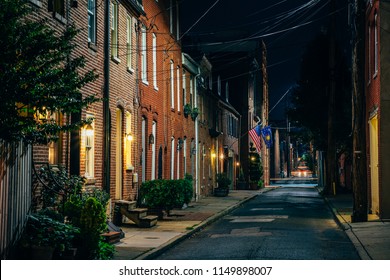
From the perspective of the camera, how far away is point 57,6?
1442 centimetres

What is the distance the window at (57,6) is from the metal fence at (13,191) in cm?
428

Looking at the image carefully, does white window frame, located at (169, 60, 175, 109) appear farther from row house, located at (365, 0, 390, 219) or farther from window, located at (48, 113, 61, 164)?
window, located at (48, 113, 61, 164)

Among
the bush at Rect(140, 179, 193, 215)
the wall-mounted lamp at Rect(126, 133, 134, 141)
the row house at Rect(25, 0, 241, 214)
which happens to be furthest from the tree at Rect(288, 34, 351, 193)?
the wall-mounted lamp at Rect(126, 133, 134, 141)

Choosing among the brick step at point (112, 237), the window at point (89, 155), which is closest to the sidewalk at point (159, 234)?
the brick step at point (112, 237)

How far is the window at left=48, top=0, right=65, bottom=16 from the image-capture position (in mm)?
13812

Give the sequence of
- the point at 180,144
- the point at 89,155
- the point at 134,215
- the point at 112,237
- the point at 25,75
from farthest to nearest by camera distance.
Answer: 1. the point at 180,144
2. the point at 134,215
3. the point at 89,155
4. the point at 112,237
5. the point at 25,75

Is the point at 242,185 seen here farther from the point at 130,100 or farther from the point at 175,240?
the point at 175,240

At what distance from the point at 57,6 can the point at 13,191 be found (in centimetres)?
588

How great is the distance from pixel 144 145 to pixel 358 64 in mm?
8038

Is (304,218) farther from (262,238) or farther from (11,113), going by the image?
(11,113)

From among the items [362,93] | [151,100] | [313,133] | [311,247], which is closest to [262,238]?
[311,247]

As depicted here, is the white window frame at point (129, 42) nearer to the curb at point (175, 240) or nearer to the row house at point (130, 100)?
the row house at point (130, 100)

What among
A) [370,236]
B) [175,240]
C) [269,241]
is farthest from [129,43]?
[370,236]

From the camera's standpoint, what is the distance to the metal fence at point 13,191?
373 inches
